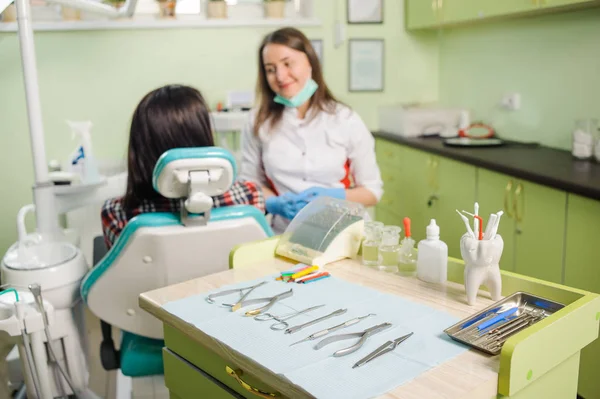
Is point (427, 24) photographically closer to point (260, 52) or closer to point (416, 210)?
point (416, 210)

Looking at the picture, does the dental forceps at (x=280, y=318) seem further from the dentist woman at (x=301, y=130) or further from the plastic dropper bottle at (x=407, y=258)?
the dentist woman at (x=301, y=130)

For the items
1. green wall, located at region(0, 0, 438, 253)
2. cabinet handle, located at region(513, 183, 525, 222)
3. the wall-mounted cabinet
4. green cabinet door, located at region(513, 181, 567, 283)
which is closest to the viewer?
green cabinet door, located at region(513, 181, 567, 283)

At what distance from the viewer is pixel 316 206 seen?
159 centimetres

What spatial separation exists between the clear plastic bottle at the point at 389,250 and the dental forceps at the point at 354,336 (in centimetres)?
32

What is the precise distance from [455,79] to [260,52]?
1.93 metres

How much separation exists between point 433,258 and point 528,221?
1.43 meters

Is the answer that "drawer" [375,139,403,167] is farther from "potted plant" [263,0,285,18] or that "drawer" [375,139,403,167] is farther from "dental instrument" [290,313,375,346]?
"dental instrument" [290,313,375,346]

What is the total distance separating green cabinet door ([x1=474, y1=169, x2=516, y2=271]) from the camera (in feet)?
8.85

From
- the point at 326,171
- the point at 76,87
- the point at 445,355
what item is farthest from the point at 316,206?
the point at 76,87

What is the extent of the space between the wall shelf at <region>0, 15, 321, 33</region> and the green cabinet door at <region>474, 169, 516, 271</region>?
160cm

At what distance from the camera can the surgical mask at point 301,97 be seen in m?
2.42

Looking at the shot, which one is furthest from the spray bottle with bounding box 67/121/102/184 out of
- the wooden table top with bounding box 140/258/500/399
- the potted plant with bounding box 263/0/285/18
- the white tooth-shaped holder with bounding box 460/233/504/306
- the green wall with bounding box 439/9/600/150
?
the green wall with bounding box 439/9/600/150

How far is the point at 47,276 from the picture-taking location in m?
1.78

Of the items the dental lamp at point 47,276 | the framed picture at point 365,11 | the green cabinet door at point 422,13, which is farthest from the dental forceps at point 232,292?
the framed picture at point 365,11
